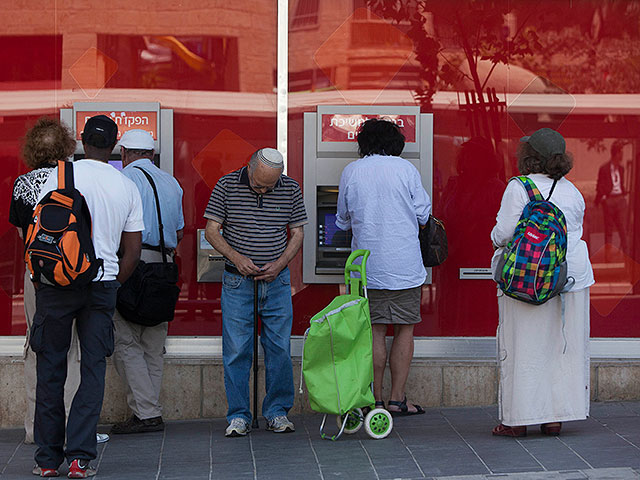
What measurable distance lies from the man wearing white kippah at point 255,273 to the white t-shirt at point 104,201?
92 cm

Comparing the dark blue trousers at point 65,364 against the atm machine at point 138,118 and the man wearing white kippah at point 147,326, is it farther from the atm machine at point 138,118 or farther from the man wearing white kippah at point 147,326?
the atm machine at point 138,118

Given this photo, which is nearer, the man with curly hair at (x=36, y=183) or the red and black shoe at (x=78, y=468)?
the red and black shoe at (x=78, y=468)

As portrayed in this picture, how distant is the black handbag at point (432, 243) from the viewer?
21.5ft

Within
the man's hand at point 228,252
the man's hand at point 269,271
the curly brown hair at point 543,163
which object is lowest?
the man's hand at point 269,271

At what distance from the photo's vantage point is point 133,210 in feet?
17.3

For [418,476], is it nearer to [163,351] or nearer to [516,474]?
[516,474]

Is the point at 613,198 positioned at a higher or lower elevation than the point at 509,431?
higher

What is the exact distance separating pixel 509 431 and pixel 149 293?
223cm

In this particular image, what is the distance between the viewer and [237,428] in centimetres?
609

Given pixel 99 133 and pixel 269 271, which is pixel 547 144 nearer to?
pixel 269 271

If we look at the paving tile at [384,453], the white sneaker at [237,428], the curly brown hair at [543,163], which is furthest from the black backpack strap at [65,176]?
the curly brown hair at [543,163]

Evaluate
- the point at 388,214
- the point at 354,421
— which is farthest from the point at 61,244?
the point at 388,214

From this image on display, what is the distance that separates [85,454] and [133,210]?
1.23 meters

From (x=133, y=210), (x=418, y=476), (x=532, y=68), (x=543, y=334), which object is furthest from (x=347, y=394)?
(x=532, y=68)
